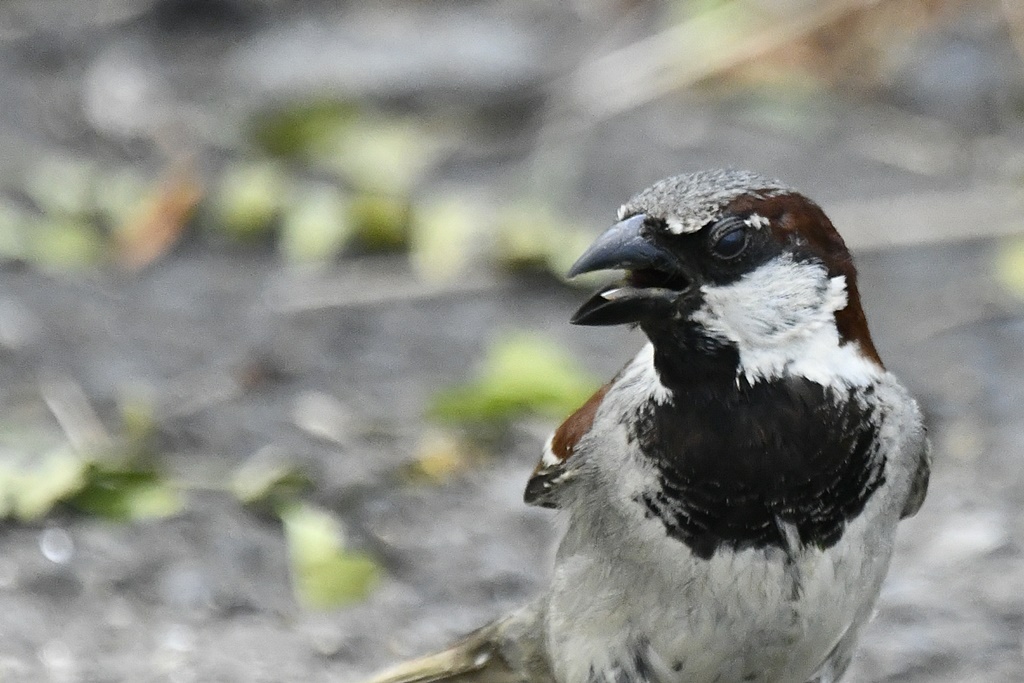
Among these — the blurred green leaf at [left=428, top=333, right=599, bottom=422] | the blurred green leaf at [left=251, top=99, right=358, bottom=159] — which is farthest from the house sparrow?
the blurred green leaf at [left=251, top=99, right=358, bottom=159]

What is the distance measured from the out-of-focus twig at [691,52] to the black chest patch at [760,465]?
4210mm

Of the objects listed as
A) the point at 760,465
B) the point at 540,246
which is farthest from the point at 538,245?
the point at 760,465

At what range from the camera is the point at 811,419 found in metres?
2.85

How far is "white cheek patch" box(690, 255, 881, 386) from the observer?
2.83 metres

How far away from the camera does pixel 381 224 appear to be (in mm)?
5621

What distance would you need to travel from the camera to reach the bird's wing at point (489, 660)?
11.3 ft

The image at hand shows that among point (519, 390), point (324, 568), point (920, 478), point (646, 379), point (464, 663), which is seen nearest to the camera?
point (646, 379)

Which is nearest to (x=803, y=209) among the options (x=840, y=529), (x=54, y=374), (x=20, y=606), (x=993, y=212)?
(x=840, y=529)

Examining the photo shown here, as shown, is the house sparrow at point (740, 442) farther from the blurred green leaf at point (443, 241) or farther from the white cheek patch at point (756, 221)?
the blurred green leaf at point (443, 241)

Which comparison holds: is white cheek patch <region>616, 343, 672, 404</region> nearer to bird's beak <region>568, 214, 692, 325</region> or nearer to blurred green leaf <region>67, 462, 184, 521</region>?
bird's beak <region>568, 214, 692, 325</region>

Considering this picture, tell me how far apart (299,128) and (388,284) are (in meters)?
1.24

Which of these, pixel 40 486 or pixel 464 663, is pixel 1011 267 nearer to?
pixel 464 663

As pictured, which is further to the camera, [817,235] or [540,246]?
[540,246]

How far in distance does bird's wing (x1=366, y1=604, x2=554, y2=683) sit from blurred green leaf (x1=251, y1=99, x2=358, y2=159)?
3266 mm
